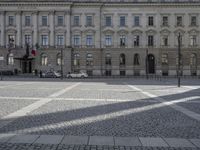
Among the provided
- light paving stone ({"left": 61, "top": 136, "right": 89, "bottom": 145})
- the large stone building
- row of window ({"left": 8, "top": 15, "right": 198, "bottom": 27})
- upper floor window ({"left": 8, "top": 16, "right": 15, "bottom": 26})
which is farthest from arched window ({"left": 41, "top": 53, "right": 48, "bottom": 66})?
light paving stone ({"left": 61, "top": 136, "right": 89, "bottom": 145})

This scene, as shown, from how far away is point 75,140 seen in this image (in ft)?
27.8

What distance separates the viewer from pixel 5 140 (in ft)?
27.3

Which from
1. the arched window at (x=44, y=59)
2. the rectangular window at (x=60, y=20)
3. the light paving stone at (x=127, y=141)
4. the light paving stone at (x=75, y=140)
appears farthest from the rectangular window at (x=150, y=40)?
the light paving stone at (x=75, y=140)

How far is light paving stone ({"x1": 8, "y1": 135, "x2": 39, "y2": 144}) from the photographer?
827 cm

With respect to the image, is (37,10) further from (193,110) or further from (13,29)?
(193,110)

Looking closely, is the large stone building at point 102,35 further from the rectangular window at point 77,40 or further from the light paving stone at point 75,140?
the light paving stone at point 75,140

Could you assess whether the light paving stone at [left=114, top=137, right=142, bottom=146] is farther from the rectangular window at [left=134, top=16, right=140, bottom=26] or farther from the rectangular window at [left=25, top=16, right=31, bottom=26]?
the rectangular window at [left=25, top=16, right=31, bottom=26]

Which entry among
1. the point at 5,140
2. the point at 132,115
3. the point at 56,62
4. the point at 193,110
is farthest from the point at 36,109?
the point at 56,62

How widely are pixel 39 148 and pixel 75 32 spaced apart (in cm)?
6802

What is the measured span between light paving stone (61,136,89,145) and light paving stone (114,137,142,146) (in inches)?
34.6

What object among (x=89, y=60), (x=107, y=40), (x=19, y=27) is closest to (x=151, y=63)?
(x=107, y=40)

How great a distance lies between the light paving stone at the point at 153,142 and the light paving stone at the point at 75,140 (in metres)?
1.62

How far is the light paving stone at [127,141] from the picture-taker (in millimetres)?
8188

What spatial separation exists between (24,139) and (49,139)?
70 centimetres
